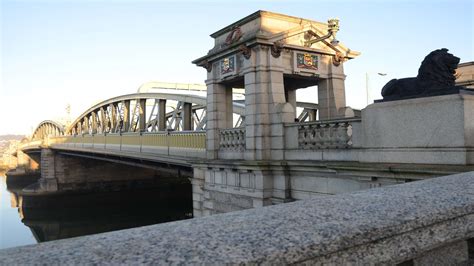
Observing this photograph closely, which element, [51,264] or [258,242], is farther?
[258,242]

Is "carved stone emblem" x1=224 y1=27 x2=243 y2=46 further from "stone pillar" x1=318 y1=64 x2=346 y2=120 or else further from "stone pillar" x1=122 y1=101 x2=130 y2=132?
"stone pillar" x1=122 y1=101 x2=130 y2=132

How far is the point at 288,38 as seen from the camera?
1192 centimetres

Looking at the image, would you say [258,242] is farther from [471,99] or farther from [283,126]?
[283,126]

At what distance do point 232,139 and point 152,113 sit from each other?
16532 millimetres

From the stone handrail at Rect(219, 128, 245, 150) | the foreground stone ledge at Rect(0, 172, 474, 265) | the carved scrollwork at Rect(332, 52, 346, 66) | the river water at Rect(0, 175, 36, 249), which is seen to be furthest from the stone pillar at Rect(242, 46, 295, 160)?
the river water at Rect(0, 175, 36, 249)

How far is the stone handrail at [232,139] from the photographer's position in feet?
40.8

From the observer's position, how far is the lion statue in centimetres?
779

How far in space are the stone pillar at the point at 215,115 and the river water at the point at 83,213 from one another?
17.3 metres

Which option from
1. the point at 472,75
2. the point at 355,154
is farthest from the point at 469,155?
the point at 472,75

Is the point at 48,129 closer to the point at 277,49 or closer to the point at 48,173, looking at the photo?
the point at 48,173

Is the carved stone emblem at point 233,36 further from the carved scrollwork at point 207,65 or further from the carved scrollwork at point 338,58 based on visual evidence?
the carved scrollwork at point 338,58

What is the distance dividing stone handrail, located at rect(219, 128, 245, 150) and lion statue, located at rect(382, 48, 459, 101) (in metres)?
5.22

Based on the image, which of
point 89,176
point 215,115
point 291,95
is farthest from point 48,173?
point 291,95

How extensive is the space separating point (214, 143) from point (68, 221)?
24469 mm
